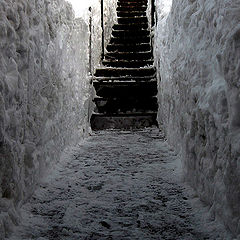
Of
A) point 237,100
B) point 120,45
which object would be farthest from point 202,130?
point 120,45

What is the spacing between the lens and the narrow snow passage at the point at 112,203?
1.72 metres

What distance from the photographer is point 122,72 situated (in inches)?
255

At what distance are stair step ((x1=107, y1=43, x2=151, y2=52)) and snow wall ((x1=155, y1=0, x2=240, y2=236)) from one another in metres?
4.70

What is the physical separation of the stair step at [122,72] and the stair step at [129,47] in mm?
1266

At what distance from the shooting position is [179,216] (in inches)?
76.1

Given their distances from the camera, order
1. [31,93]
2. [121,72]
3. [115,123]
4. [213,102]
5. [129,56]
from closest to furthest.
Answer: [213,102] < [31,93] < [115,123] < [121,72] < [129,56]

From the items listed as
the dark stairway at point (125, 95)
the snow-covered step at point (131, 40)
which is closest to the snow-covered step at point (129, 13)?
the snow-covered step at point (131, 40)

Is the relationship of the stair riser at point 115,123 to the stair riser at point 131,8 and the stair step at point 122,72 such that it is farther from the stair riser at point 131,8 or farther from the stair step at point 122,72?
the stair riser at point 131,8

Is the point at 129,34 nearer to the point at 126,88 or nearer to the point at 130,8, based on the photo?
the point at 130,8

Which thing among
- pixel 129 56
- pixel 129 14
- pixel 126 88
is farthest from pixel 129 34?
pixel 126 88

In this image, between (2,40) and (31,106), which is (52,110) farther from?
(2,40)

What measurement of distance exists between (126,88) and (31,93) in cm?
395

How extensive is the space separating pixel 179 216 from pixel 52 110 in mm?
1625

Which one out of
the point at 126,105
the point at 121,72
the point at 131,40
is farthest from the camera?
the point at 131,40
